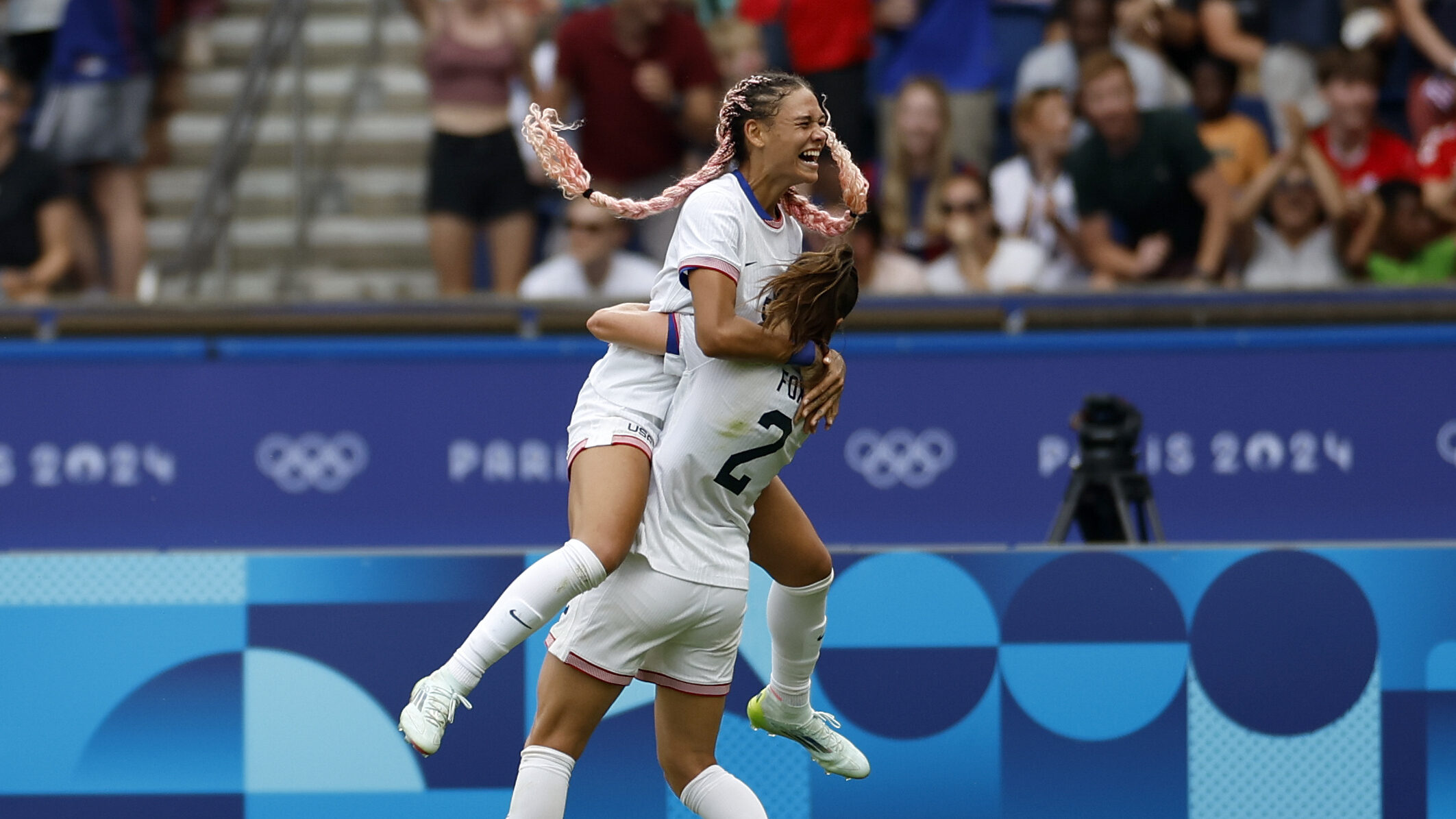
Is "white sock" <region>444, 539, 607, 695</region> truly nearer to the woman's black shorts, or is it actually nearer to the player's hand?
the player's hand

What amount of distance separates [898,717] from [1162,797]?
A: 70cm

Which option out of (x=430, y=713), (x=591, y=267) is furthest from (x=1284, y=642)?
(x=591, y=267)

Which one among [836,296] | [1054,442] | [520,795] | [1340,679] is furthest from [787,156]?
[1054,442]

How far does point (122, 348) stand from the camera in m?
7.46

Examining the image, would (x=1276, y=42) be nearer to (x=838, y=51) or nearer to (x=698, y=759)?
(x=838, y=51)

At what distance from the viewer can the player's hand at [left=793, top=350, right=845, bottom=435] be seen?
3.62 metres

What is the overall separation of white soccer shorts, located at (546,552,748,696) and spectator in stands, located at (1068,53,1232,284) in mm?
4321

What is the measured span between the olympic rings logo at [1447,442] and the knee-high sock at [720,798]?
14.4 ft

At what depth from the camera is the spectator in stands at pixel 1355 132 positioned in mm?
7785

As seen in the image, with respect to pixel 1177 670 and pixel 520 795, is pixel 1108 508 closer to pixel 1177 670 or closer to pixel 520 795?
pixel 1177 670

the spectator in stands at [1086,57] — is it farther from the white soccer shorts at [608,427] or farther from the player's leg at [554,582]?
the player's leg at [554,582]

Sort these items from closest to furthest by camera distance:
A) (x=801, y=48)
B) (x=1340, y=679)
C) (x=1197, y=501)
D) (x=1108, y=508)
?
(x=1340, y=679), (x=1108, y=508), (x=1197, y=501), (x=801, y=48)

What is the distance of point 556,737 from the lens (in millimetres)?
3684

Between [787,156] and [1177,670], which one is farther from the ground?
[787,156]
